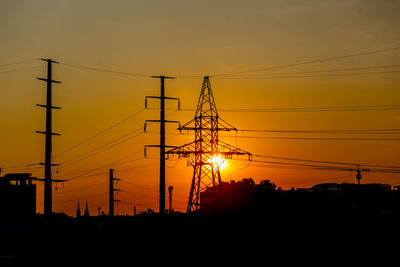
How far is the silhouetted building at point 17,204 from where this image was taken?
98188 mm

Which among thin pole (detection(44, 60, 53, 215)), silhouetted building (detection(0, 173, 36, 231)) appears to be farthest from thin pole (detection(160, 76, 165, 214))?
silhouetted building (detection(0, 173, 36, 231))

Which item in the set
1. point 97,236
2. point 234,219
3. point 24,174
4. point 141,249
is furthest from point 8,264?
point 24,174

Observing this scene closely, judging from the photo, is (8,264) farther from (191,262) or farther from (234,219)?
(234,219)

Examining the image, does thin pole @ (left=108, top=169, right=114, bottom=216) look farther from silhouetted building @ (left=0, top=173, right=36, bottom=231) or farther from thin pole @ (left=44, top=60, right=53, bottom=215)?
thin pole @ (left=44, top=60, right=53, bottom=215)

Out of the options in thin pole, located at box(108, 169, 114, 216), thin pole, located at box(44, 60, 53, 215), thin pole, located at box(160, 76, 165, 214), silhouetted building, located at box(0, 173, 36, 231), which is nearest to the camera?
thin pole, located at box(160, 76, 165, 214)

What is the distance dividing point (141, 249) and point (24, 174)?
4860cm

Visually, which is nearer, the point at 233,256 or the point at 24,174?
the point at 233,256

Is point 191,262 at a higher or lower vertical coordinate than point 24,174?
lower

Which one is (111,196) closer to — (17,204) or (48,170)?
(17,204)

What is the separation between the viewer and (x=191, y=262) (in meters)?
62.2

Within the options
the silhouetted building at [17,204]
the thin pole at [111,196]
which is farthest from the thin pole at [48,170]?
the thin pole at [111,196]

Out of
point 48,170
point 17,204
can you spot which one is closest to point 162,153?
point 48,170

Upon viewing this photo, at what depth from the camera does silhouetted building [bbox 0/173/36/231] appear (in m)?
98.2

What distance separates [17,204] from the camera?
102188 millimetres
